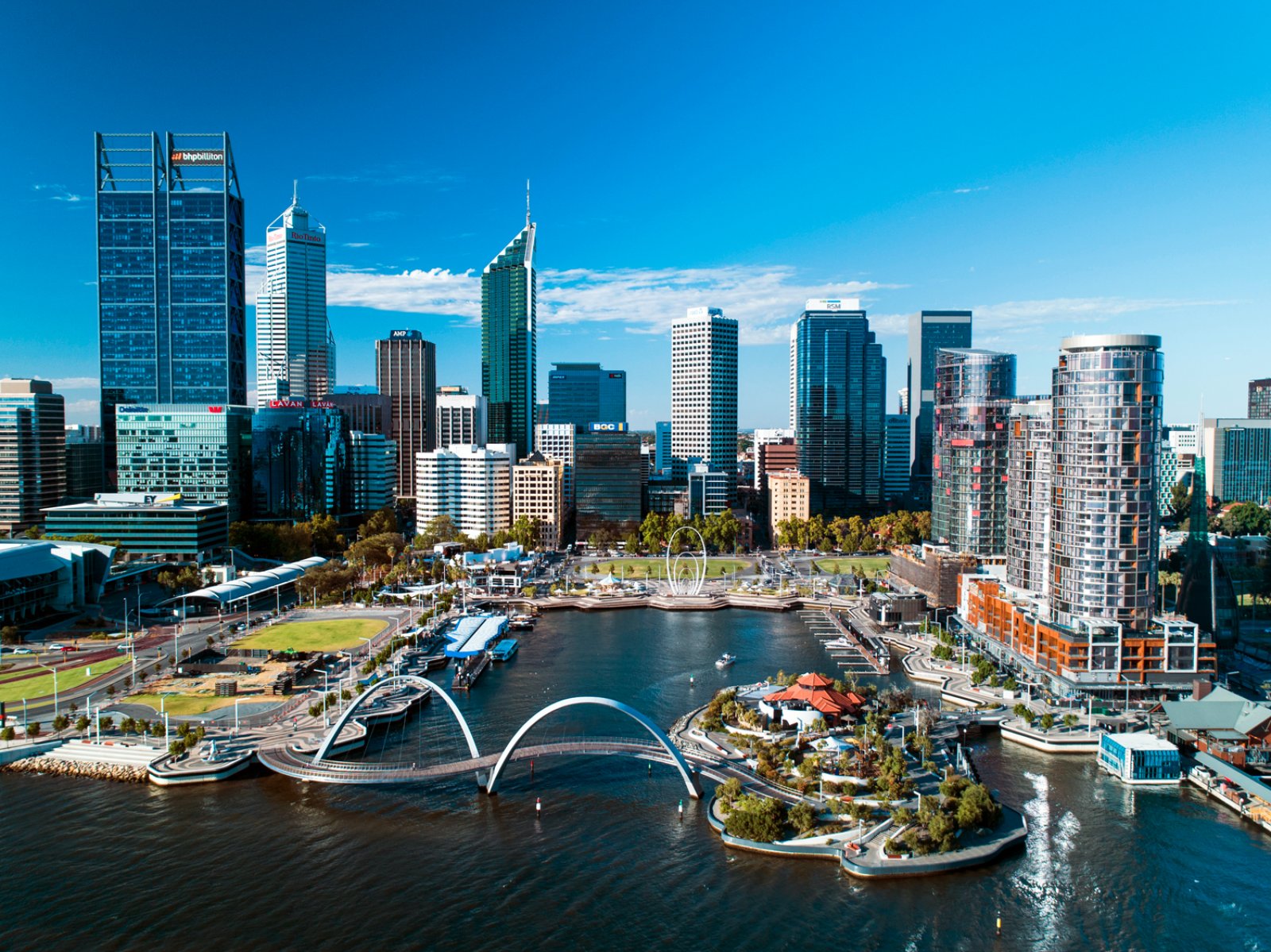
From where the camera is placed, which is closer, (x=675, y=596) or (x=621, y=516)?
(x=675, y=596)

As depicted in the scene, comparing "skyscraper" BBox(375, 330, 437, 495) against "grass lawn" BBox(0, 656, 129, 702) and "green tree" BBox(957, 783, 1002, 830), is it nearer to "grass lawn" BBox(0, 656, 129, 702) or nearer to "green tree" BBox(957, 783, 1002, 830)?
"grass lawn" BBox(0, 656, 129, 702)

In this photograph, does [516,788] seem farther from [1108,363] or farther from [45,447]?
[45,447]

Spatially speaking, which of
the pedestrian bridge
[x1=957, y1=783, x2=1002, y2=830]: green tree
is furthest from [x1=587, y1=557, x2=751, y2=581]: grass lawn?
[x1=957, y1=783, x2=1002, y2=830]: green tree

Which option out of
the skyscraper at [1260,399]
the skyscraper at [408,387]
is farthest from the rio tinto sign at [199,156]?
the skyscraper at [1260,399]

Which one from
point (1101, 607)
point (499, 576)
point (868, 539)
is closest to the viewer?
point (1101, 607)

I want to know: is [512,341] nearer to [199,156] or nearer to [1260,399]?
[199,156]

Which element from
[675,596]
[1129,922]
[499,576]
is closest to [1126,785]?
[1129,922]

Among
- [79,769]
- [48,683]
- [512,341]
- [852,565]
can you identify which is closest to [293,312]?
[512,341]
